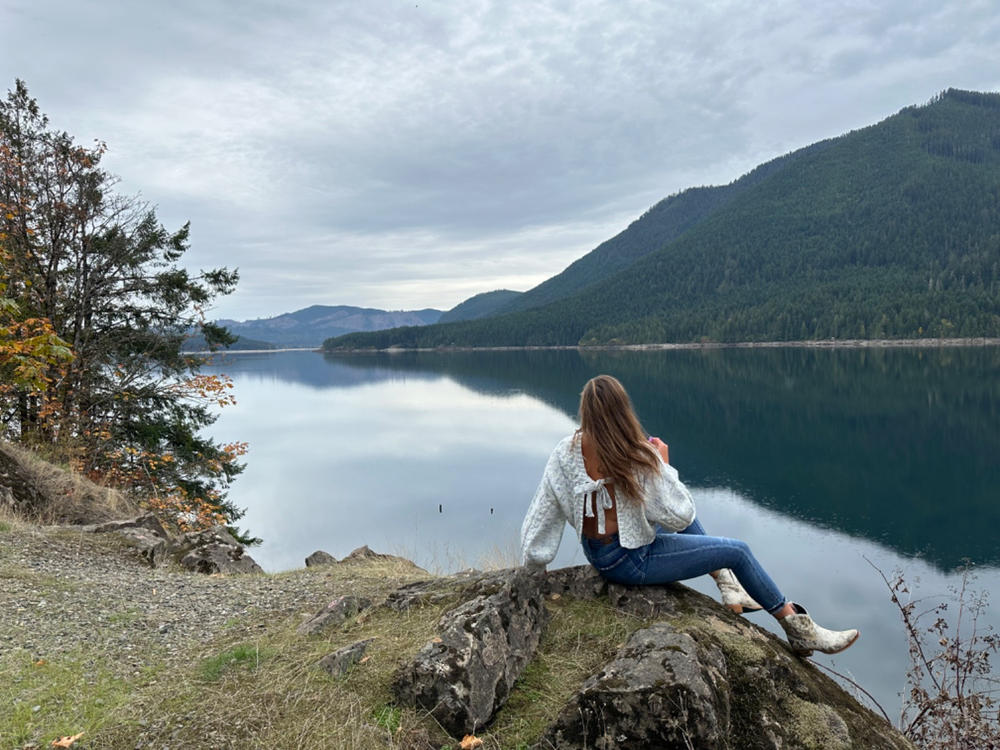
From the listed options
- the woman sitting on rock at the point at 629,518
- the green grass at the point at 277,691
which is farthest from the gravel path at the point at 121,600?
the woman sitting on rock at the point at 629,518

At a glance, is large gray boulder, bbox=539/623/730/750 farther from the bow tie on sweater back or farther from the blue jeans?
the bow tie on sweater back

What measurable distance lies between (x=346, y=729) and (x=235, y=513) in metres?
15.7

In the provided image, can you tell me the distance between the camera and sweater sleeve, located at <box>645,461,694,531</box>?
12.3ft

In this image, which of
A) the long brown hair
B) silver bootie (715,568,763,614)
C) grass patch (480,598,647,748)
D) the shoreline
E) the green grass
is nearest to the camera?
the green grass

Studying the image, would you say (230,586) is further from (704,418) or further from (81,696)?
(704,418)

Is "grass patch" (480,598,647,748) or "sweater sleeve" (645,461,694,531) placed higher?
"sweater sleeve" (645,461,694,531)

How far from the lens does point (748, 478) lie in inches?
1074

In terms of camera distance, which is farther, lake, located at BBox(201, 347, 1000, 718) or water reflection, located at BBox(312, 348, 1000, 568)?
water reflection, located at BBox(312, 348, 1000, 568)

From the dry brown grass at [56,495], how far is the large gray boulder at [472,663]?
299 inches

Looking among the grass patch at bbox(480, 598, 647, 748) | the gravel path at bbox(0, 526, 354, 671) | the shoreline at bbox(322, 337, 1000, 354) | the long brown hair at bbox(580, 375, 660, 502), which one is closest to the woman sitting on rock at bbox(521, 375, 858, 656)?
the long brown hair at bbox(580, 375, 660, 502)

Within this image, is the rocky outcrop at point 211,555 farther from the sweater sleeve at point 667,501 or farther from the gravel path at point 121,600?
the sweater sleeve at point 667,501

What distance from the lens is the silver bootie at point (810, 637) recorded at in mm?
3982

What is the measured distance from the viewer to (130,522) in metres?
8.08

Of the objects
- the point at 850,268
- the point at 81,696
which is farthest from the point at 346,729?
the point at 850,268
